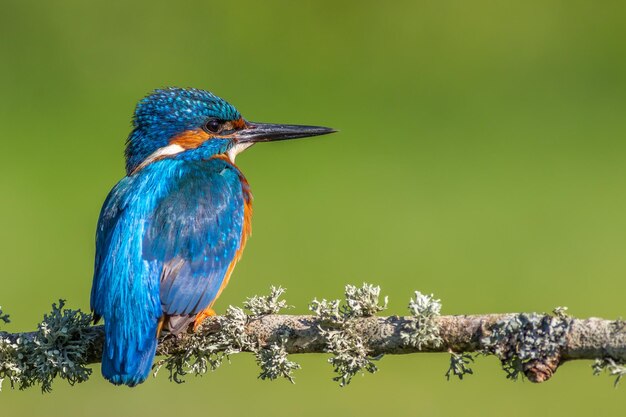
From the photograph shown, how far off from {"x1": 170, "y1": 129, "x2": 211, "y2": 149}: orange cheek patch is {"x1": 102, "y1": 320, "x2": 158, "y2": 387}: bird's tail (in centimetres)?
113

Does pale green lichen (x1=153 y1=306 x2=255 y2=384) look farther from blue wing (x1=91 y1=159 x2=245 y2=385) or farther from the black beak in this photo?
the black beak

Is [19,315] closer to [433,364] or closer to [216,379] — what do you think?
[216,379]

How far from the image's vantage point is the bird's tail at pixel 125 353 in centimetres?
414

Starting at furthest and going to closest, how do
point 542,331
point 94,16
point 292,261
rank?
point 94,16
point 292,261
point 542,331

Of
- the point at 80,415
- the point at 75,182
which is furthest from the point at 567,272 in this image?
the point at 75,182

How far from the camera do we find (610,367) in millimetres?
3301

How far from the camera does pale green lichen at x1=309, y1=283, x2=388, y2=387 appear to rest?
3.80 metres

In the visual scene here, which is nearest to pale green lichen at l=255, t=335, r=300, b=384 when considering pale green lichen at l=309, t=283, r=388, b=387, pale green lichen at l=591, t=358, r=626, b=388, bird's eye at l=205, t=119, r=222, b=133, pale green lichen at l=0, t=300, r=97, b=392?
pale green lichen at l=309, t=283, r=388, b=387

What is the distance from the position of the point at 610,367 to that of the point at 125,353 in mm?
1588

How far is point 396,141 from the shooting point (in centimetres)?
809

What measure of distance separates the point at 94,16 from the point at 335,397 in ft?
Answer: 14.1

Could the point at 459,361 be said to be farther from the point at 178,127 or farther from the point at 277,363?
the point at 178,127

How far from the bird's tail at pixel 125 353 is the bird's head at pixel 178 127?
41.3 inches

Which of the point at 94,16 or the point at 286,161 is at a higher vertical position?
the point at 94,16
